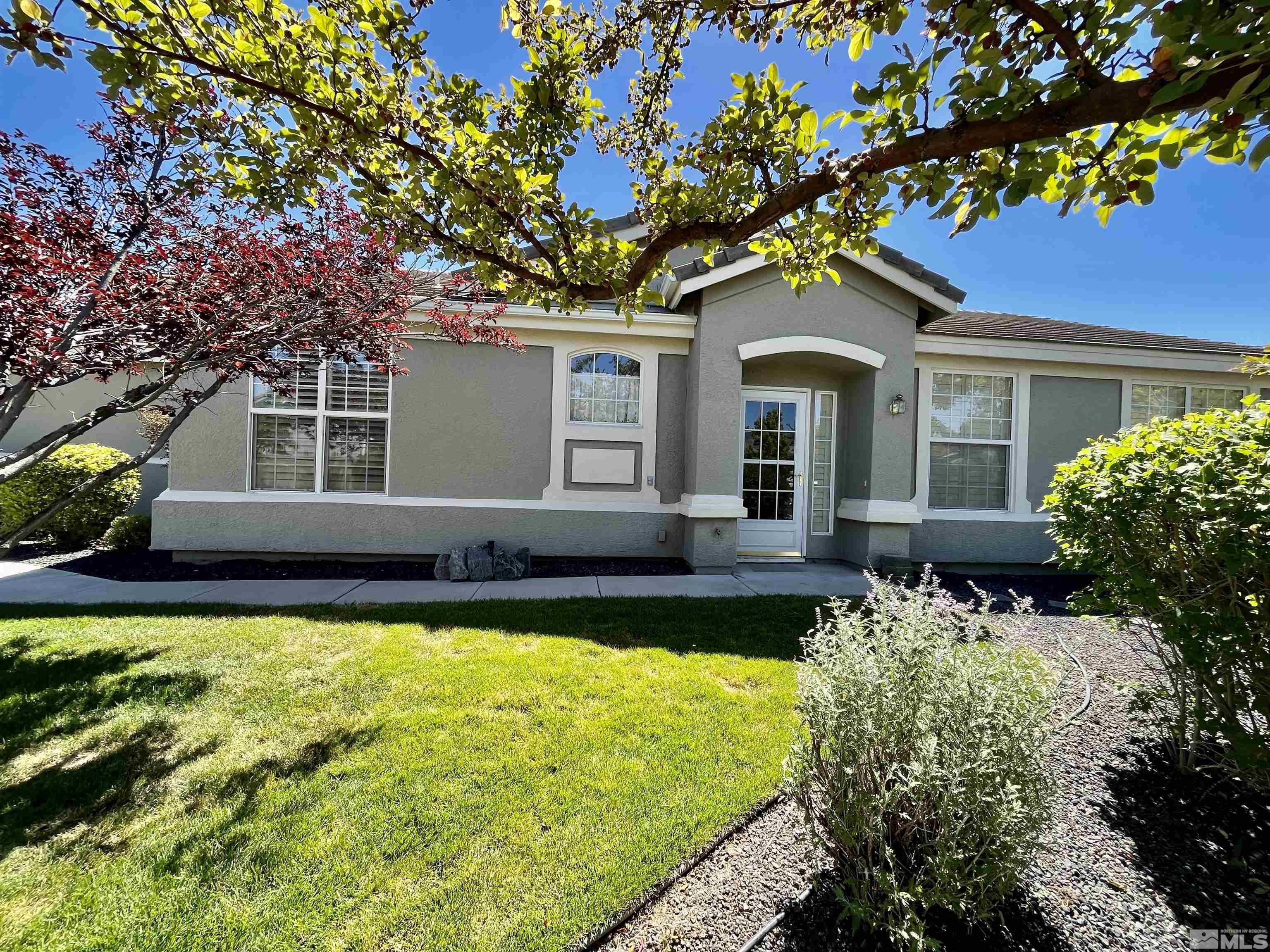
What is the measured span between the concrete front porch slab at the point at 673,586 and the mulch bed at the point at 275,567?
0.88 ft

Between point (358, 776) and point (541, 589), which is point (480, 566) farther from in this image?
point (358, 776)

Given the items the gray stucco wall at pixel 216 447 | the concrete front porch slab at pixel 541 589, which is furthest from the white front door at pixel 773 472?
the gray stucco wall at pixel 216 447

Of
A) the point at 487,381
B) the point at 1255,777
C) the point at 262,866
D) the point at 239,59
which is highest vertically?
the point at 239,59

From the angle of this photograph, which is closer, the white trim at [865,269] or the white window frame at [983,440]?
the white trim at [865,269]

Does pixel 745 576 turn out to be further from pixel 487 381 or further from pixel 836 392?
pixel 487 381

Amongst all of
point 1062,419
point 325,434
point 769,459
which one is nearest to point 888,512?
point 769,459

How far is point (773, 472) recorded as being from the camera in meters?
8.01

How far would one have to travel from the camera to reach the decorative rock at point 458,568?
6.62 metres

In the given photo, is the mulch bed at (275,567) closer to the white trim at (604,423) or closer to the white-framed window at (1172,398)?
the white trim at (604,423)

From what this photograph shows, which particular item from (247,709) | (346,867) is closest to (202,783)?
(247,709)

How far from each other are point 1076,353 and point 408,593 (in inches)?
431

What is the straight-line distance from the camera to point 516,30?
2961 mm

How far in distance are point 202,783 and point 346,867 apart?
1.18 m

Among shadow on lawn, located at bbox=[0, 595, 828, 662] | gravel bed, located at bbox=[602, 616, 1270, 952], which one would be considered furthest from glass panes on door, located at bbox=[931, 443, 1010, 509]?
gravel bed, located at bbox=[602, 616, 1270, 952]
